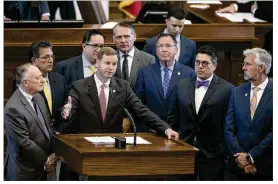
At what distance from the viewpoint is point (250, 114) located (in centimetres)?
808

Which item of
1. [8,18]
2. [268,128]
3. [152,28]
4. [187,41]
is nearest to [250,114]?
[268,128]

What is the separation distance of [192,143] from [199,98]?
15.8 inches

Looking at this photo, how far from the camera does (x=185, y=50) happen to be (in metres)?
9.27

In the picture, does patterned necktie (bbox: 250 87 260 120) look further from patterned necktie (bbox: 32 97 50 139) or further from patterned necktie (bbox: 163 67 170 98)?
patterned necktie (bbox: 32 97 50 139)

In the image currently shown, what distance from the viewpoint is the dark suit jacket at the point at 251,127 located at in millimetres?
8008

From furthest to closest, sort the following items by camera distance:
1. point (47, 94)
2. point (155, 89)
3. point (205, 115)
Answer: point (155, 89), point (47, 94), point (205, 115)

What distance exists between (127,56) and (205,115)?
3.49ft

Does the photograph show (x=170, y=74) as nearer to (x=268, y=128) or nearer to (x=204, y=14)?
(x=268, y=128)

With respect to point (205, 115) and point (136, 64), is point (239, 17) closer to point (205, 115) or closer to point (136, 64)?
point (136, 64)

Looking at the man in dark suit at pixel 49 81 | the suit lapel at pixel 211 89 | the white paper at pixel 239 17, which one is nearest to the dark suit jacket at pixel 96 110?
the man in dark suit at pixel 49 81

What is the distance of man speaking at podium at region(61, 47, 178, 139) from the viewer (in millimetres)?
8008

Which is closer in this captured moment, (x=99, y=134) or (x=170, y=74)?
(x=99, y=134)

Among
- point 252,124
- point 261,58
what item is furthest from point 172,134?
point 261,58

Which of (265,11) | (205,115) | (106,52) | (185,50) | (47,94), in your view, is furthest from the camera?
(265,11)
